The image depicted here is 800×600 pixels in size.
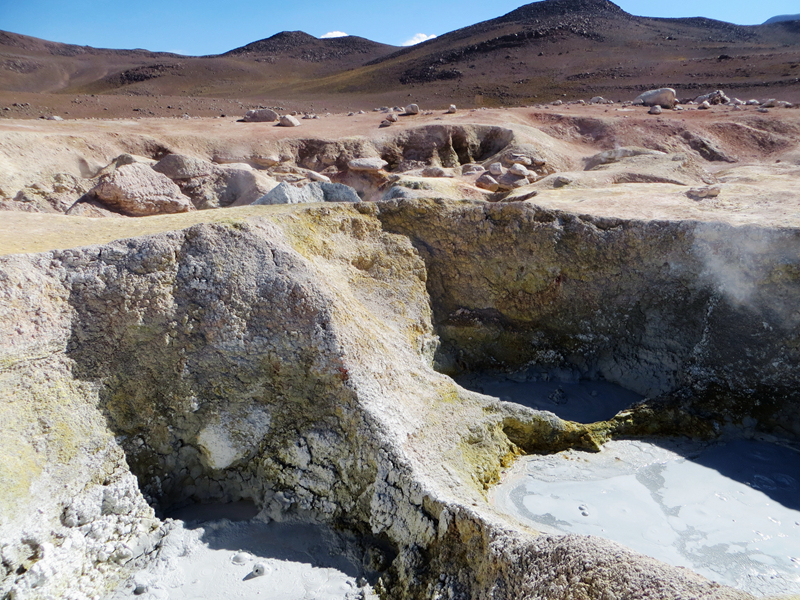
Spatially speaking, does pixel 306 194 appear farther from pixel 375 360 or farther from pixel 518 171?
pixel 518 171

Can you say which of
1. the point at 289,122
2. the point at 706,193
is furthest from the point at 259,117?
the point at 706,193

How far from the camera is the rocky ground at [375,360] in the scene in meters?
4.17

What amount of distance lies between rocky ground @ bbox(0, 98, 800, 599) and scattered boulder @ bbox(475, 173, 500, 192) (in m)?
4.01

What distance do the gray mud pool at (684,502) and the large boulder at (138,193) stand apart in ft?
24.1

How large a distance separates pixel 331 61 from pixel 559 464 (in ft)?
178

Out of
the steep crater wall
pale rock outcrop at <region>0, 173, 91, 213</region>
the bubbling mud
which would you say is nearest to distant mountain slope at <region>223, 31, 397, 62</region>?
pale rock outcrop at <region>0, 173, 91, 213</region>

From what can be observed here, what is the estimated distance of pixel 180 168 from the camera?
11062mm

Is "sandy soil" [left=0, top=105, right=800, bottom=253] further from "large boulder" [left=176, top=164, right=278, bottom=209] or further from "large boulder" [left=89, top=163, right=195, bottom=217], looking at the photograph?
"large boulder" [left=176, top=164, right=278, bottom=209]

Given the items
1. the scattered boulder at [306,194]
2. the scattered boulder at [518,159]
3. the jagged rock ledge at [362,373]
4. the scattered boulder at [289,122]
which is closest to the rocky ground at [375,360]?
the jagged rock ledge at [362,373]

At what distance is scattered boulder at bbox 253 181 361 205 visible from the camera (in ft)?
24.5

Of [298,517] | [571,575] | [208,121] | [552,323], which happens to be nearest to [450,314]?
[552,323]

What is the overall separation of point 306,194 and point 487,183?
21.0 ft

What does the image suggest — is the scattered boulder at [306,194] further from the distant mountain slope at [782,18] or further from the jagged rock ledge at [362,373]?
the distant mountain slope at [782,18]

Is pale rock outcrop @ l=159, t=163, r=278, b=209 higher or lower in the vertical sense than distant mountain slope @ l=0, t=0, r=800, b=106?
lower
